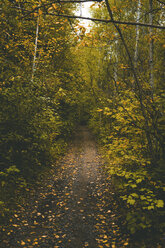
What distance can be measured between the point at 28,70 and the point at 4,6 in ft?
12.2

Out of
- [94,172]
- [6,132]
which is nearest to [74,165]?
[94,172]

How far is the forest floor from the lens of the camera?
4082 mm

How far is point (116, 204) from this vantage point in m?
5.55

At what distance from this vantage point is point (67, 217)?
5047mm

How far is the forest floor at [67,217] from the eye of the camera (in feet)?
13.4

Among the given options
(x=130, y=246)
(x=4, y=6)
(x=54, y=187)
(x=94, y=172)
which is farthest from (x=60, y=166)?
(x=4, y=6)

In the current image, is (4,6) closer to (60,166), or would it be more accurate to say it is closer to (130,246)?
(60,166)

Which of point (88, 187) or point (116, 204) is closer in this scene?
point (116, 204)

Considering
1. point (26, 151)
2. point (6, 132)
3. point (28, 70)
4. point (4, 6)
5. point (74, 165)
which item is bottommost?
point (74, 165)

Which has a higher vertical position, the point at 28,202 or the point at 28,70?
the point at 28,70

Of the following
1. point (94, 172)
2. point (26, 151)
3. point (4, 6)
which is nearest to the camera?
point (26, 151)

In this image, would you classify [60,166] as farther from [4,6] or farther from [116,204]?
[4,6]

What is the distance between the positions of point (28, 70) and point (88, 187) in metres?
6.63

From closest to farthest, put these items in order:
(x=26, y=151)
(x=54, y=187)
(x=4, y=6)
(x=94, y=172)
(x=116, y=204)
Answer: (x=116, y=204) → (x=26, y=151) → (x=54, y=187) → (x=94, y=172) → (x=4, y=6)
